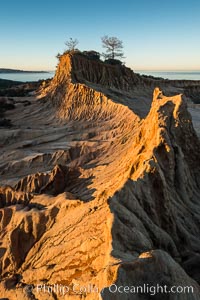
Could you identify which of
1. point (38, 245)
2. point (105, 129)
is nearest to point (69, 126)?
point (105, 129)

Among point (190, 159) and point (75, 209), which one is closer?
point (75, 209)

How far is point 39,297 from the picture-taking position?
7309 millimetres

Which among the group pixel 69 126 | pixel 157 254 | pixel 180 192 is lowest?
pixel 69 126

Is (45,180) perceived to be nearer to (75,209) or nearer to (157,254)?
(75,209)

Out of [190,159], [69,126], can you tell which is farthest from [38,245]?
[69,126]

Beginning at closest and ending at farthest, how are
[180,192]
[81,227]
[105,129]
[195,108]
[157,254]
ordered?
1. [157,254]
2. [81,227]
3. [180,192]
4. [105,129]
5. [195,108]

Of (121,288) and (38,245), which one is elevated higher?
(121,288)

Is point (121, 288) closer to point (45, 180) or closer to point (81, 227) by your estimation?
point (81, 227)

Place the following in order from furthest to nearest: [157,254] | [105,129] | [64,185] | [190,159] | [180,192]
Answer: [105,129] < [64,185] < [190,159] < [180,192] < [157,254]

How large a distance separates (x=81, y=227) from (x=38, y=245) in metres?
2.45

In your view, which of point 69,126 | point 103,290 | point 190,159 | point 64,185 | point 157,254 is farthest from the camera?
point 69,126

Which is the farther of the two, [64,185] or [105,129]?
[105,129]

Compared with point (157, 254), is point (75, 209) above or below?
below

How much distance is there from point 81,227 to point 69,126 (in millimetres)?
20484
